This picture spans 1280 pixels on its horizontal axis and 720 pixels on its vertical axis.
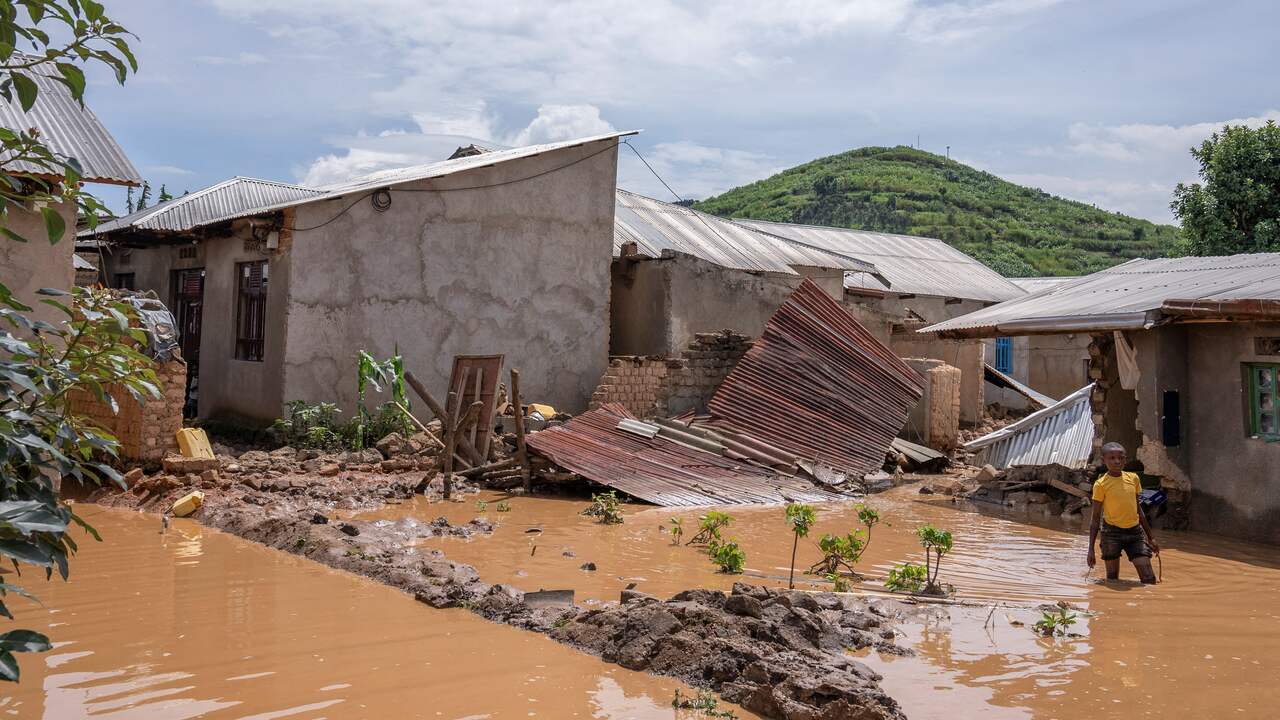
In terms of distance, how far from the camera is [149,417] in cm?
1090

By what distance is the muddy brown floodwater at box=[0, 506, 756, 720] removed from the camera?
445 centimetres

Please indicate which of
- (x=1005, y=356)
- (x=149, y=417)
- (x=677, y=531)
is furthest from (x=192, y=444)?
(x=1005, y=356)

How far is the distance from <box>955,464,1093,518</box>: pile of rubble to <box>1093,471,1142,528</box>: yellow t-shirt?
419cm

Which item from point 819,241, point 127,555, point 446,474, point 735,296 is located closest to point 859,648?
point 127,555

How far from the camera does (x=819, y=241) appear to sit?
31203mm

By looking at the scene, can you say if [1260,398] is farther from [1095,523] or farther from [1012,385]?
[1012,385]

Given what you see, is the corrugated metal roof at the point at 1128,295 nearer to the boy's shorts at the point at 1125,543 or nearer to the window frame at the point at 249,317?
the boy's shorts at the point at 1125,543

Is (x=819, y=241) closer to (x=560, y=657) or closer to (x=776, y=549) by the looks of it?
(x=776, y=549)

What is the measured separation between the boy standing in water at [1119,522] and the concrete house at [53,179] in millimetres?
8732

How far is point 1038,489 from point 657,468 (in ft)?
16.7

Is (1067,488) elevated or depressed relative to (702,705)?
elevated

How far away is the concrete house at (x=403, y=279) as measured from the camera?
547 inches

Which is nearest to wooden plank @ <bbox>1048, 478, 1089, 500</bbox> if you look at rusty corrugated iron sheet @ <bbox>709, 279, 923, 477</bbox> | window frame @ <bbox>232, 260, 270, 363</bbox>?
rusty corrugated iron sheet @ <bbox>709, 279, 923, 477</bbox>

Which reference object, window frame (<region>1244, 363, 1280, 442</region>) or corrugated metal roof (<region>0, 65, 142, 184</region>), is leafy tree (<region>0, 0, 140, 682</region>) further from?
window frame (<region>1244, 363, 1280, 442</region>)
